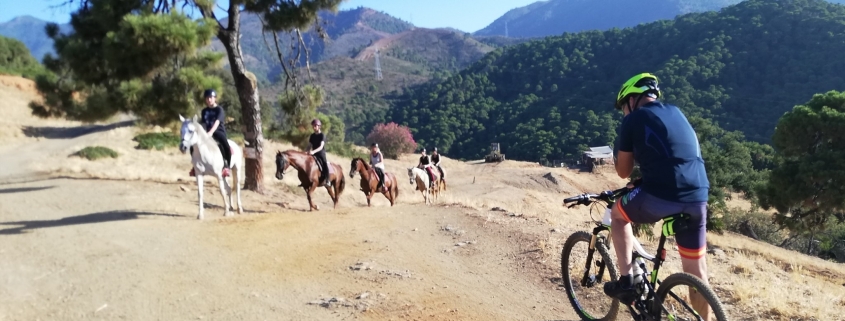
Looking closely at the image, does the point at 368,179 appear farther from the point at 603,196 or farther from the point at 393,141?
the point at 393,141

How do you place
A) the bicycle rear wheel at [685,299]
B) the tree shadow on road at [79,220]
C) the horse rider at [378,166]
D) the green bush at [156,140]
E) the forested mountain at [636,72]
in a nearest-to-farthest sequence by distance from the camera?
the bicycle rear wheel at [685,299] → the tree shadow on road at [79,220] → the horse rider at [378,166] → the green bush at [156,140] → the forested mountain at [636,72]

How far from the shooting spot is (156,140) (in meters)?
27.1

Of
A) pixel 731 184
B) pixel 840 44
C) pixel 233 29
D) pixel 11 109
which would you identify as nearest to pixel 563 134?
pixel 840 44

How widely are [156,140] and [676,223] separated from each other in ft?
92.1

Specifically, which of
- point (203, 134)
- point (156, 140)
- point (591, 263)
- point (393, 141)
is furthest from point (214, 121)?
point (393, 141)

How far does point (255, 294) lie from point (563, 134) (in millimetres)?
75432

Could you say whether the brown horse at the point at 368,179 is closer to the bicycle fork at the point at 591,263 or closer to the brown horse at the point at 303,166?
the brown horse at the point at 303,166

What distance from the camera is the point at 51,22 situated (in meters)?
14.7

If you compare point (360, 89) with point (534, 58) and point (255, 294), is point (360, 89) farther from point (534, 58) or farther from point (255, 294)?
point (255, 294)

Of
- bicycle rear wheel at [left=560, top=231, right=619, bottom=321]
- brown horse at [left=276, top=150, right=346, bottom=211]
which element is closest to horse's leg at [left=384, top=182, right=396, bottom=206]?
brown horse at [left=276, top=150, right=346, bottom=211]

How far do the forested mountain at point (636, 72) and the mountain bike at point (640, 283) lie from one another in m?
67.4

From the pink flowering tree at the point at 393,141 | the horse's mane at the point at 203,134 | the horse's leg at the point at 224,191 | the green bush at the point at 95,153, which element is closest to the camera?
the horse's mane at the point at 203,134

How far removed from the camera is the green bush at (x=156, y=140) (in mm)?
26172

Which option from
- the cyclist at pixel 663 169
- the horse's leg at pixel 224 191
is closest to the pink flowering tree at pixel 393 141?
the horse's leg at pixel 224 191
